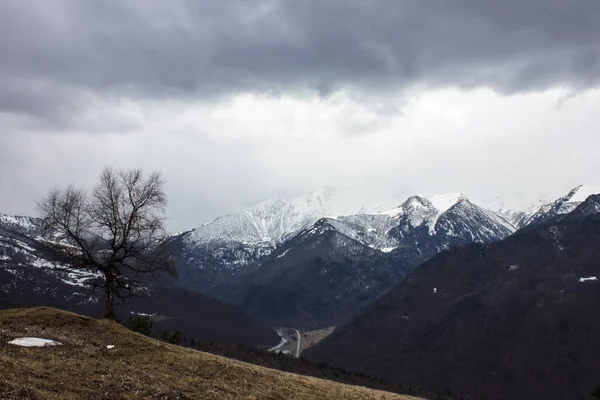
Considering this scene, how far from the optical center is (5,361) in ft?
90.0

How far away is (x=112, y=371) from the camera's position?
2930 centimetres

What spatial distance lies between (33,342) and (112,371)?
22.5 ft

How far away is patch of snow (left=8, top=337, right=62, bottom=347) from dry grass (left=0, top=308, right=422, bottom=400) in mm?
640

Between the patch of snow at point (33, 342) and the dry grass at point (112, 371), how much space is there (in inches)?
25.2

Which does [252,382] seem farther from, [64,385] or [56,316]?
[56,316]

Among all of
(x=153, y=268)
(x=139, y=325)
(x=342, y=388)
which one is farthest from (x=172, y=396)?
(x=139, y=325)

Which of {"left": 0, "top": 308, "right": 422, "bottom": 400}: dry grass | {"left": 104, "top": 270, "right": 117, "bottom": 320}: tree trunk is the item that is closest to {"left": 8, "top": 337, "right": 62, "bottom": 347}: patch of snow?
{"left": 0, "top": 308, "right": 422, "bottom": 400}: dry grass

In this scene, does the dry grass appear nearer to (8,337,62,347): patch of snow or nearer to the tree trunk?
(8,337,62,347): patch of snow

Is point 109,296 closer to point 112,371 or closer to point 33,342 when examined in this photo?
point 33,342

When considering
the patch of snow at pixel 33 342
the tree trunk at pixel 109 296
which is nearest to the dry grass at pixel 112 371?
the patch of snow at pixel 33 342

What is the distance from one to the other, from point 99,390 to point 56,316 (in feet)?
52.6

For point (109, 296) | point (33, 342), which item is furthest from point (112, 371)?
point (109, 296)

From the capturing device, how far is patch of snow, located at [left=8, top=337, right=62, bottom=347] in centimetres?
3216

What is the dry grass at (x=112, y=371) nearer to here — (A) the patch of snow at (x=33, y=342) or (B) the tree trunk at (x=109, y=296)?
(A) the patch of snow at (x=33, y=342)
